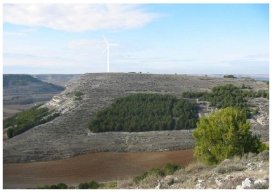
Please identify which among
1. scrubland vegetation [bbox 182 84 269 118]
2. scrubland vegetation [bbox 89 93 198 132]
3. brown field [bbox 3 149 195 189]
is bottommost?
brown field [bbox 3 149 195 189]

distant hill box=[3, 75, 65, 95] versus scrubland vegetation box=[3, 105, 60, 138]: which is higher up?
distant hill box=[3, 75, 65, 95]

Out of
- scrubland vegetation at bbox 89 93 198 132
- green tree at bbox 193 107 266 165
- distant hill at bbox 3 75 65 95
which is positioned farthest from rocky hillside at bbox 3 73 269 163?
distant hill at bbox 3 75 65 95

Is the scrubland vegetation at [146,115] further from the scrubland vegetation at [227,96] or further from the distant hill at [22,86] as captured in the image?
the distant hill at [22,86]

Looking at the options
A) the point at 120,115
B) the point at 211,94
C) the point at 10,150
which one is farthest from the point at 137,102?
the point at 10,150

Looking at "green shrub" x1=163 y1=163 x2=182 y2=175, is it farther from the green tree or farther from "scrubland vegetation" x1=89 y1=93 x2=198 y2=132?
"scrubland vegetation" x1=89 y1=93 x2=198 y2=132

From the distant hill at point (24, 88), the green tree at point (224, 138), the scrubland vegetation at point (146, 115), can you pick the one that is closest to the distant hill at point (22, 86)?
the distant hill at point (24, 88)

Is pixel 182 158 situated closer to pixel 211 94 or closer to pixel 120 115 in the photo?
pixel 120 115

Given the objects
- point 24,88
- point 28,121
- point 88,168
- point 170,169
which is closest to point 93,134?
point 88,168
